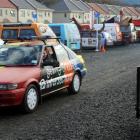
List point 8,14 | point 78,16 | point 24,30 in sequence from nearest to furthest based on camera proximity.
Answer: point 24,30 → point 8,14 → point 78,16

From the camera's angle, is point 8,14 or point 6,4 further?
point 6,4

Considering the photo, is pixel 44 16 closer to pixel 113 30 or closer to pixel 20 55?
pixel 113 30

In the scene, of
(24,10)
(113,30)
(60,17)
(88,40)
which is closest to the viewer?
(88,40)

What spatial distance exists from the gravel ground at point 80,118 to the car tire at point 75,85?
0.15 m

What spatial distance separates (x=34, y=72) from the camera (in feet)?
34.2

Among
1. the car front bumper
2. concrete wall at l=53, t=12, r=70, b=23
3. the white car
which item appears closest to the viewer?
the car front bumper

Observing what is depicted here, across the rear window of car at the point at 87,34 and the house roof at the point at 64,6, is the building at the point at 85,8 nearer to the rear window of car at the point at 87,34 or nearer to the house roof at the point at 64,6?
the house roof at the point at 64,6

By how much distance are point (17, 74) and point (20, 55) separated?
1.20 meters

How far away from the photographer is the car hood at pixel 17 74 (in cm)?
976

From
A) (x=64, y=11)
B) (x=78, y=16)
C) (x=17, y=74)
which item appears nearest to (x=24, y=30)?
(x=17, y=74)

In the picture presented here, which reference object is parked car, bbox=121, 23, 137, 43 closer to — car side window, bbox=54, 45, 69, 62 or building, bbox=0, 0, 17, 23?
car side window, bbox=54, 45, 69, 62

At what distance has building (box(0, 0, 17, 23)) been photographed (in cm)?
10406

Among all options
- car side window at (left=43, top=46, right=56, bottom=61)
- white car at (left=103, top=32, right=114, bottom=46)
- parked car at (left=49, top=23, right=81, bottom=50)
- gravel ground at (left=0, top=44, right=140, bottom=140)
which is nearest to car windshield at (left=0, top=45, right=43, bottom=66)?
car side window at (left=43, top=46, right=56, bottom=61)

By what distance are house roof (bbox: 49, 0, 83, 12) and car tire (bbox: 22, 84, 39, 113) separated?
119539 mm
